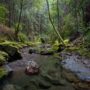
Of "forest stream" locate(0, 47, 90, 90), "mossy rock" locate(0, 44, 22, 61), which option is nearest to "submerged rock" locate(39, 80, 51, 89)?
"forest stream" locate(0, 47, 90, 90)

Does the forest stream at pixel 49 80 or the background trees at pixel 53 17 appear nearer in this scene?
the forest stream at pixel 49 80

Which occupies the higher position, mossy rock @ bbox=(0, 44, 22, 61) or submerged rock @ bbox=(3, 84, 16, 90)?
mossy rock @ bbox=(0, 44, 22, 61)

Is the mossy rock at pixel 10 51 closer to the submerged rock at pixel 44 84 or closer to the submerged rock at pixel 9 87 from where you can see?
the submerged rock at pixel 44 84

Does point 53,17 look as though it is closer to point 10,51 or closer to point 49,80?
point 10,51

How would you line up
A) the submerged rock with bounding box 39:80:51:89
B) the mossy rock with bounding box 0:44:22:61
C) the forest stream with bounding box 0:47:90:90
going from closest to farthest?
the forest stream with bounding box 0:47:90:90
the submerged rock with bounding box 39:80:51:89
the mossy rock with bounding box 0:44:22:61

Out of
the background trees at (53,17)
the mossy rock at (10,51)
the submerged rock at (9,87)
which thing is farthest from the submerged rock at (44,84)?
the background trees at (53,17)

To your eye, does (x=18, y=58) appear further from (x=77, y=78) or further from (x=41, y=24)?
(x=41, y=24)

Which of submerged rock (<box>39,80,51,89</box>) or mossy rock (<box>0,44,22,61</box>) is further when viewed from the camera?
mossy rock (<box>0,44,22,61</box>)

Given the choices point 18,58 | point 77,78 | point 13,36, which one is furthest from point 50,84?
point 13,36

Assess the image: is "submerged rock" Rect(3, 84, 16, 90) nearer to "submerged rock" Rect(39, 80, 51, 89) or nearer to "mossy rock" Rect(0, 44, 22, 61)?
"submerged rock" Rect(39, 80, 51, 89)

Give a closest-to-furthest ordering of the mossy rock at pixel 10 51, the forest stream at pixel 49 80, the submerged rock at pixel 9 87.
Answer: the submerged rock at pixel 9 87, the forest stream at pixel 49 80, the mossy rock at pixel 10 51

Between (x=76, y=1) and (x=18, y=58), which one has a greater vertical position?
(x=76, y=1)

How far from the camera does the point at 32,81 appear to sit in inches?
312

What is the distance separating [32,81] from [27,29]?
32.9 meters
